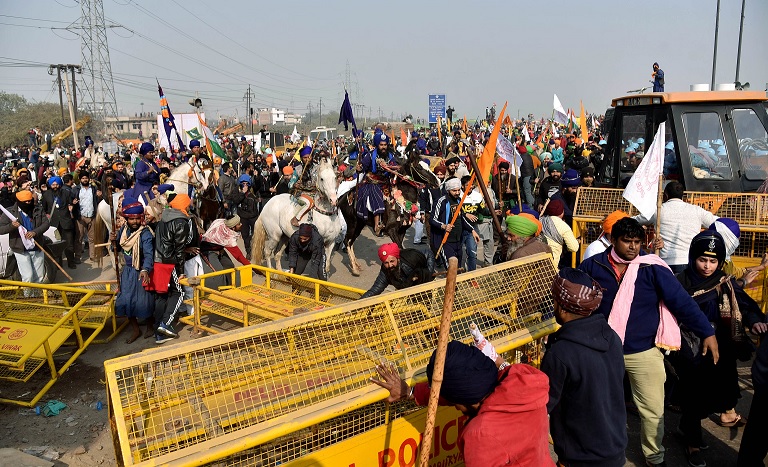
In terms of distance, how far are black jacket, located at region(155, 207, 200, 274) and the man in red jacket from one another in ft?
18.4

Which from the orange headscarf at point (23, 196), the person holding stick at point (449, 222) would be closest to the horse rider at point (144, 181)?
the orange headscarf at point (23, 196)

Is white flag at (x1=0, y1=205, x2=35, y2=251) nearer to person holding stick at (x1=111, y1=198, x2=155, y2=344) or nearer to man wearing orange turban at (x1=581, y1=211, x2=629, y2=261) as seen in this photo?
person holding stick at (x1=111, y1=198, x2=155, y2=344)

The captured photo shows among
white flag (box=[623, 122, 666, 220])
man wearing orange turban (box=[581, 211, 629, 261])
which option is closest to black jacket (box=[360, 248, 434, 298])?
man wearing orange turban (box=[581, 211, 629, 261])

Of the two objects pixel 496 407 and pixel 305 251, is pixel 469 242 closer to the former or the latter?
pixel 305 251

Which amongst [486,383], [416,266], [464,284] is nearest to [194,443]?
[486,383]

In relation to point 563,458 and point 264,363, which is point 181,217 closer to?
point 264,363

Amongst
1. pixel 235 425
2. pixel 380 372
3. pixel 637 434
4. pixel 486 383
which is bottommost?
pixel 637 434

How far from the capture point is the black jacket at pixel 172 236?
7.30 meters

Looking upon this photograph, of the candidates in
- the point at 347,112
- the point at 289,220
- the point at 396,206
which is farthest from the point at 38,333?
the point at 347,112

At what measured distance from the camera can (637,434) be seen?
196 inches

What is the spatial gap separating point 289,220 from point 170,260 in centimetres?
308

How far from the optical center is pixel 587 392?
9.64ft

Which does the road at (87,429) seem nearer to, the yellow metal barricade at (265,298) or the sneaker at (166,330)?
the sneaker at (166,330)

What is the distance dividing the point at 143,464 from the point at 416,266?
11.1 feet
